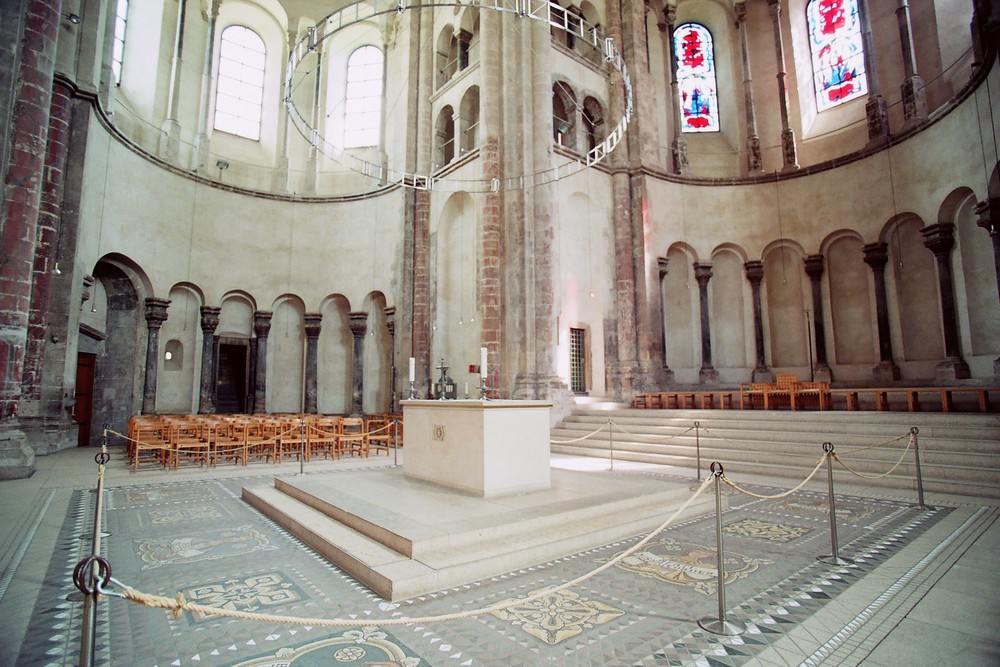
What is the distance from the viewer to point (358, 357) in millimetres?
19719

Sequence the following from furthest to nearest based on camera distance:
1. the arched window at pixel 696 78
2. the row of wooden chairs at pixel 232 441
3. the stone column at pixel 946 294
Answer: the arched window at pixel 696 78 → the stone column at pixel 946 294 → the row of wooden chairs at pixel 232 441

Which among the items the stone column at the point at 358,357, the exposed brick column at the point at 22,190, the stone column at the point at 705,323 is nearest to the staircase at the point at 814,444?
the stone column at the point at 705,323

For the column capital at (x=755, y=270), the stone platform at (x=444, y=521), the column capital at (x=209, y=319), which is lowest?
the stone platform at (x=444, y=521)

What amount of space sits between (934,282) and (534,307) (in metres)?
11.2

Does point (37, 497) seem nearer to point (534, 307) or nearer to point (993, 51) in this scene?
point (534, 307)

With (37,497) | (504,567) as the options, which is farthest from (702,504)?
(37,497)

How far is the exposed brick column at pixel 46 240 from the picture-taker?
10.5m

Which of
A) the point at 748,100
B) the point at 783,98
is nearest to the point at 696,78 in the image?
the point at 748,100

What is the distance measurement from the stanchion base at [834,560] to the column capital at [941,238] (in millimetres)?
13300

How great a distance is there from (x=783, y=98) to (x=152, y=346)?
22.7m

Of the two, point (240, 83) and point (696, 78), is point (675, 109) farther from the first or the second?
point (240, 83)

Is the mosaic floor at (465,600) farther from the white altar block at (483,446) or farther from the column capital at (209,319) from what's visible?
the column capital at (209,319)

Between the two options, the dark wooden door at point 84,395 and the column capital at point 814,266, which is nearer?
the dark wooden door at point 84,395

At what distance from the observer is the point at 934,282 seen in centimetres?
1512
